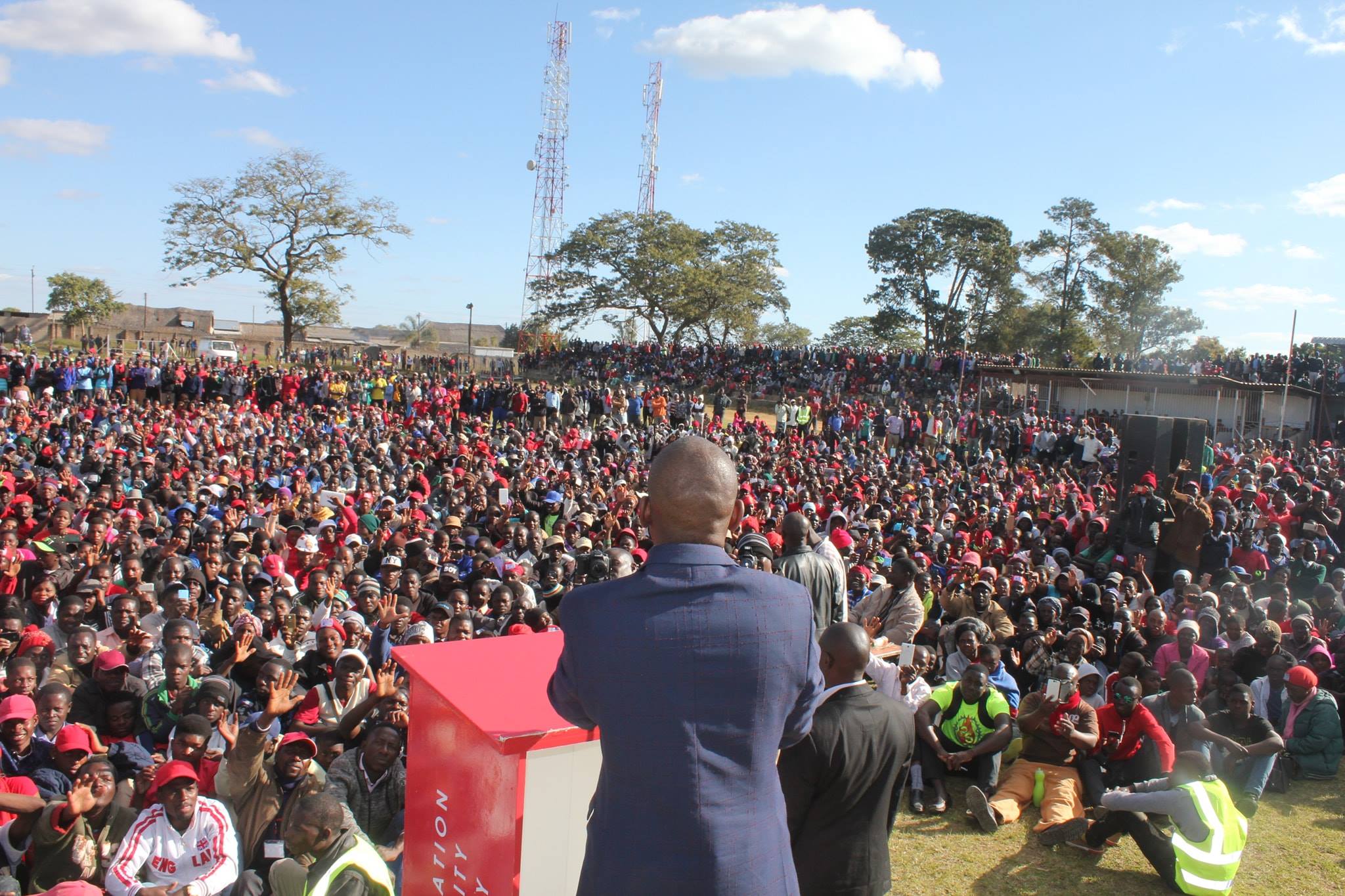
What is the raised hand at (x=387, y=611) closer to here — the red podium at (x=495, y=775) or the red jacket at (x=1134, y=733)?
the red podium at (x=495, y=775)

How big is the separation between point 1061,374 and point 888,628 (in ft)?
55.8

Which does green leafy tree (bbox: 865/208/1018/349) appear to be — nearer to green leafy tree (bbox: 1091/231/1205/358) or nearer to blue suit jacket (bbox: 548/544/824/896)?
green leafy tree (bbox: 1091/231/1205/358)

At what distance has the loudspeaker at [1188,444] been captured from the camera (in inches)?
422

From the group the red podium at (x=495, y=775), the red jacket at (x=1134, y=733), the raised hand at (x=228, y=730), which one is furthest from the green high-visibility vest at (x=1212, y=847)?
the raised hand at (x=228, y=730)

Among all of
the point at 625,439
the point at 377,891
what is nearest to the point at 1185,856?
the point at 377,891

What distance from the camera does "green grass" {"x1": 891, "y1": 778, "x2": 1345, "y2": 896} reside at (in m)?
4.27

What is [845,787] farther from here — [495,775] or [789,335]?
[789,335]

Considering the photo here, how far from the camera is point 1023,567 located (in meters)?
8.41

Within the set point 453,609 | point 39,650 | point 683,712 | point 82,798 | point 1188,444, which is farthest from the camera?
point 1188,444

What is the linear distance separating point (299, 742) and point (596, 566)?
2.36 meters

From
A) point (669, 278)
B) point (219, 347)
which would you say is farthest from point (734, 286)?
point (219, 347)

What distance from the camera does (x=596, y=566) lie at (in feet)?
19.8

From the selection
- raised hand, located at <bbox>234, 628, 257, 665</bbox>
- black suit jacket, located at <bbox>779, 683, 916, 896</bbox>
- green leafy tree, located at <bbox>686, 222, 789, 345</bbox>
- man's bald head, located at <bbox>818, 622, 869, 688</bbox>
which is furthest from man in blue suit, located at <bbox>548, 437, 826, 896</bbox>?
green leafy tree, located at <bbox>686, 222, 789, 345</bbox>

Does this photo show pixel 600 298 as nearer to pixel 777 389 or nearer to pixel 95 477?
pixel 777 389
